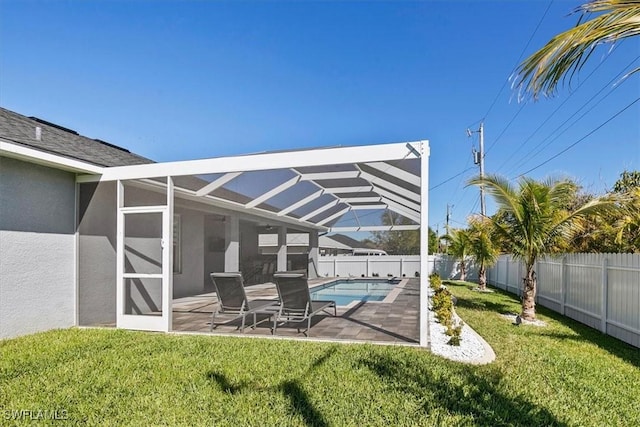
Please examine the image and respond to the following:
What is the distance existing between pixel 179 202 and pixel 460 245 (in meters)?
16.4

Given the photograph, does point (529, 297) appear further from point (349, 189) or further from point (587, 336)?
point (349, 189)

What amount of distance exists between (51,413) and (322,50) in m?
14.0

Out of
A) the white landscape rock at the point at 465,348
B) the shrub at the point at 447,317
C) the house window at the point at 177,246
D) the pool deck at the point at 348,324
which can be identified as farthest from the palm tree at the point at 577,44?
the house window at the point at 177,246

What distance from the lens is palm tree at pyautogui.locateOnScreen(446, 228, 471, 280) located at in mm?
21250

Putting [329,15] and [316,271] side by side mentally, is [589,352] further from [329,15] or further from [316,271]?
[316,271]

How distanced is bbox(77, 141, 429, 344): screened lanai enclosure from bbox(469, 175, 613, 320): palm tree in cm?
222

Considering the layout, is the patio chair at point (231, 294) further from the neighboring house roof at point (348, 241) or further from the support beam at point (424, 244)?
the neighboring house roof at point (348, 241)

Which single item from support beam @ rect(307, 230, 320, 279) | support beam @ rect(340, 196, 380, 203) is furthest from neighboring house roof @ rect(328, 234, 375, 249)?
support beam @ rect(340, 196, 380, 203)

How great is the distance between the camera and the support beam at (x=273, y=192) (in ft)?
38.4

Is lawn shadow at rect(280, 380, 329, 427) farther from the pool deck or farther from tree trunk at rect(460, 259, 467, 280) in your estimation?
tree trunk at rect(460, 259, 467, 280)

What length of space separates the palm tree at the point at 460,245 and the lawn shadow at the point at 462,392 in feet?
52.6

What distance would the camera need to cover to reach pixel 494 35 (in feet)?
44.1

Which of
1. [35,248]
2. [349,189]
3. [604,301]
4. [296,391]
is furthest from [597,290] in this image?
[35,248]

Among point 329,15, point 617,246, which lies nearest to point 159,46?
point 329,15
